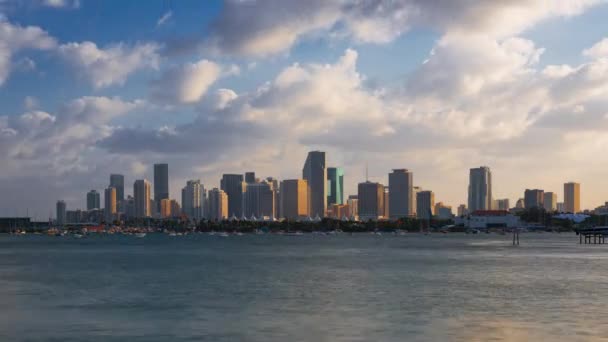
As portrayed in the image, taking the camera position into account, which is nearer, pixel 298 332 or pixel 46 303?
pixel 298 332

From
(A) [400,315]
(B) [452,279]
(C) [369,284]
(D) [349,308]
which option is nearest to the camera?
(A) [400,315]

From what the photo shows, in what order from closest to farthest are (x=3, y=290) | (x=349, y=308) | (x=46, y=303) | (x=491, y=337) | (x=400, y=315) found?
1. (x=491, y=337)
2. (x=400, y=315)
3. (x=349, y=308)
4. (x=46, y=303)
5. (x=3, y=290)

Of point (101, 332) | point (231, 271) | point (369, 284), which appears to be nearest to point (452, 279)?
point (369, 284)

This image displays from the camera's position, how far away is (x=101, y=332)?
159 ft

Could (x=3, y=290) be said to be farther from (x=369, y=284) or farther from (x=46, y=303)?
(x=369, y=284)

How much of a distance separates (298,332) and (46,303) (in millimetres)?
27422

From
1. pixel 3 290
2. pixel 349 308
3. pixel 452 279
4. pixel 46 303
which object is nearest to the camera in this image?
pixel 349 308

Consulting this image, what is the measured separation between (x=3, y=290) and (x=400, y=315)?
4283cm

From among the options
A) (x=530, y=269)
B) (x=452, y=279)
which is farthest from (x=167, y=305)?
(x=530, y=269)

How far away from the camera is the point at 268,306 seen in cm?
6300

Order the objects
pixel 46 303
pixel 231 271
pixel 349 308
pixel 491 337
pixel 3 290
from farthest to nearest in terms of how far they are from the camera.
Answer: pixel 231 271 → pixel 3 290 → pixel 46 303 → pixel 349 308 → pixel 491 337

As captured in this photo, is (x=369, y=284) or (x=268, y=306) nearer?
(x=268, y=306)

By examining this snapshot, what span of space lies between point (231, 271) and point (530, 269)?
41.2 meters

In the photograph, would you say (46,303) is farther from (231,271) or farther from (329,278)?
(231,271)
